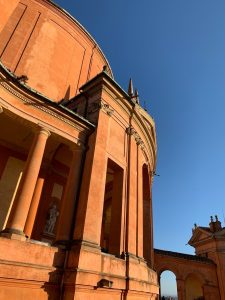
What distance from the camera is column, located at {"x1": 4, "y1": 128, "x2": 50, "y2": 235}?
24.4 ft

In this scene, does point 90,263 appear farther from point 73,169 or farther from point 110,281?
point 73,169

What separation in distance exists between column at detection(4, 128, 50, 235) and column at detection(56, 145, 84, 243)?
4.44ft

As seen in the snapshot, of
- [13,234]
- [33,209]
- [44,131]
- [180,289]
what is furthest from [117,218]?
[180,289]

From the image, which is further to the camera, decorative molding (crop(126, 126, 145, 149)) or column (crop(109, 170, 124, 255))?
decorative molding (crop(126, 126, 145, 149))

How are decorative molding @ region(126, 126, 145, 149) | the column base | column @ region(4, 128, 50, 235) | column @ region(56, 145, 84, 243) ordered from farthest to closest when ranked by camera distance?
decorative molding @ region(126, 126, 145, 149) → column @ region(56, 145, 84, 243) → column @ region(4, 128, 50, 235) → the column base

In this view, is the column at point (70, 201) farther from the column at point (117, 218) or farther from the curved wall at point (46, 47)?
the curved wall at point (46, 47)

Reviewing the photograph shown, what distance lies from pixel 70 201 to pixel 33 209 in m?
3.49

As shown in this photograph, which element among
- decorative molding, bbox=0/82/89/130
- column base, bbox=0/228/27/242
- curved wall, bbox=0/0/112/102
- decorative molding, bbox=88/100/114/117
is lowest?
column base, bbox=0/228/27/242

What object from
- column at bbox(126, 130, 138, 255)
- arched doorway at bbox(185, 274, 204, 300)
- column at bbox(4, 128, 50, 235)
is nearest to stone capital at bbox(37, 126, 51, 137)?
column at bbox(4, 128, 50, 235)

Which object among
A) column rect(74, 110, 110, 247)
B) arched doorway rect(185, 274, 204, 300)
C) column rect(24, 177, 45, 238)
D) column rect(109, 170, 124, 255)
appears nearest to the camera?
column rect(74, 110, 110, 247)

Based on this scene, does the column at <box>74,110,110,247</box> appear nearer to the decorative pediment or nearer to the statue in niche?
the statue in niche

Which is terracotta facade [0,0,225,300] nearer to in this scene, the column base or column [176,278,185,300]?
the column base

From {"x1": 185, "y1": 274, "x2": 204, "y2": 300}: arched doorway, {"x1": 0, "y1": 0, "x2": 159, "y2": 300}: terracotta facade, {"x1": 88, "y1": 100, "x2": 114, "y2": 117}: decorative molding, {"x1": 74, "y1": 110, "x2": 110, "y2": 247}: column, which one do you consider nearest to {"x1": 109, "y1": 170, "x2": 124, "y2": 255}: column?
{"x1": 0, "y1": 0, "x2": 159, "y2": 300}: terracotta facade

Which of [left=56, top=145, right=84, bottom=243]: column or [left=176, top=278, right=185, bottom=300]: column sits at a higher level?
[left=56, top=145, right=84, bottom=243]: column
